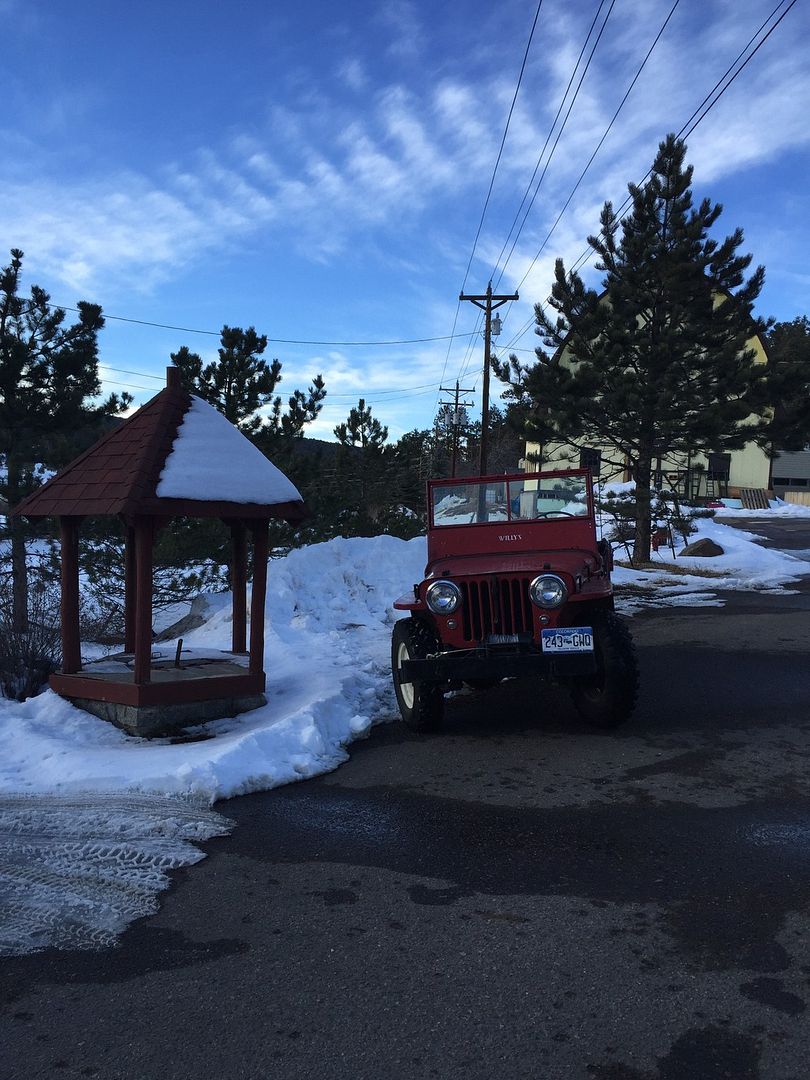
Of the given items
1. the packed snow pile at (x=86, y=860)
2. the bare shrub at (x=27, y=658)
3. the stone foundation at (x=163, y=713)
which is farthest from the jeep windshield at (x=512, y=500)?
the bare shrub at (x=27, y=658)

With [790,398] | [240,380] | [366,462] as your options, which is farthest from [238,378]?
[790,398]

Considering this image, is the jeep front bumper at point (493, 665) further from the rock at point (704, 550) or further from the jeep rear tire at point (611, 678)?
the rock at point (704, 550)

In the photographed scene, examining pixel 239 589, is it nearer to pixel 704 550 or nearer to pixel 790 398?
pixel 790 398

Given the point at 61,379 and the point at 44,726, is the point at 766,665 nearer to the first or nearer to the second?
the point at 44,726

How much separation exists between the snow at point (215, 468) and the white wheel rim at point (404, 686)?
1750mm

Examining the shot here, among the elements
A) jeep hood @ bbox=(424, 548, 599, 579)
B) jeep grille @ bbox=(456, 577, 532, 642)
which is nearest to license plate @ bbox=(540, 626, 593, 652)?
jeep grille @ bbox=(456, 577, 532, 642)

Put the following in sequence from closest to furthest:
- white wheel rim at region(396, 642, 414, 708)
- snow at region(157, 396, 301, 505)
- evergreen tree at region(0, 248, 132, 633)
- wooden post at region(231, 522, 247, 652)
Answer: white wheel rim at region(396, 642, 414, 708), snow at region(157, 396, 301, 505), wooden post at region(231, 522, 247, 652), evergreen tree at region(0, 248, 132, 633)

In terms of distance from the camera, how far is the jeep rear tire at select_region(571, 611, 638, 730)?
240 inches

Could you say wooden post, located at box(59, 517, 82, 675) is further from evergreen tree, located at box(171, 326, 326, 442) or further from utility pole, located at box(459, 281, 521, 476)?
utility pole, located at box(459, 281, 521, 476)

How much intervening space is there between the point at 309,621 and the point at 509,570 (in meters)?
5.35

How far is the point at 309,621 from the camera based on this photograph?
1113 cm

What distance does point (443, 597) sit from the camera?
638 cm

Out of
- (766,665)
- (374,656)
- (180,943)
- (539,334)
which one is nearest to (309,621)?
(374,656)

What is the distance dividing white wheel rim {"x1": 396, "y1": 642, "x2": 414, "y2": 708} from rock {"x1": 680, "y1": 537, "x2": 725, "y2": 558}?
18.2 m
